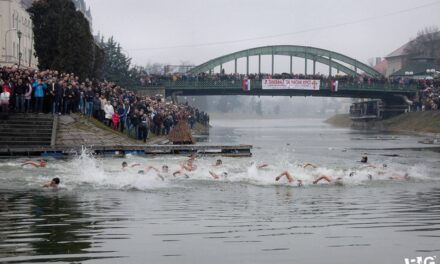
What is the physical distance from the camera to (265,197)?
848 inches

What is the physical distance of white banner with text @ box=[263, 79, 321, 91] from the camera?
96625 millimetres

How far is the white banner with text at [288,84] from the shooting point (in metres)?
96.6

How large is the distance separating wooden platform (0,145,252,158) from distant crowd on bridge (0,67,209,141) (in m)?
2.87

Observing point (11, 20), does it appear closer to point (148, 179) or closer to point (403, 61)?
point (148, 179)

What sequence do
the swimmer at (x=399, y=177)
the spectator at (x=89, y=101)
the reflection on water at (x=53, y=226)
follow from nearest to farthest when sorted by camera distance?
the reflection on water at (x=53, y=226), the swimmer at (x=399, y=177), the spectator at (x=89, y=101)

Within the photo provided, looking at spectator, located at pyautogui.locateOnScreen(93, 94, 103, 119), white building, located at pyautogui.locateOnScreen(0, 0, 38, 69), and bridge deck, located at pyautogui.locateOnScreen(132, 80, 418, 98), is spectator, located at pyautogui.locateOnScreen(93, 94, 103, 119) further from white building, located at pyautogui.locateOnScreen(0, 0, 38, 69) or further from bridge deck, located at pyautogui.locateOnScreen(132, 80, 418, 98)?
white building, located at pyautogui.locateOnScreen(0, 0, 38, 69)

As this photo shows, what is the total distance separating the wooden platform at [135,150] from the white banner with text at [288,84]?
5544 cm

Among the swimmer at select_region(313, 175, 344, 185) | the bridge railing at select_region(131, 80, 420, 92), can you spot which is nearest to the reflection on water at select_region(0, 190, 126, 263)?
the swimmer at select_region(313, 175, 344, 185)

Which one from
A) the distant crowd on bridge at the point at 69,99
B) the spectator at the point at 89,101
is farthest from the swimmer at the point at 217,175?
the spectator at the point at 89,101

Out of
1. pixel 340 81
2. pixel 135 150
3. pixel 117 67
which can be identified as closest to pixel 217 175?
pixel 135 150

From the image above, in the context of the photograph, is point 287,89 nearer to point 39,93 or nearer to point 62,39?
point 62,39

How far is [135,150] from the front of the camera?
38219 mm

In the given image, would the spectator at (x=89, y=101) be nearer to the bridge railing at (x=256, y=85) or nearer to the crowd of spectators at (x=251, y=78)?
the crowd of spectators at (x=251, y=78)

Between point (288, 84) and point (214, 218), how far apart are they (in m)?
81.5
